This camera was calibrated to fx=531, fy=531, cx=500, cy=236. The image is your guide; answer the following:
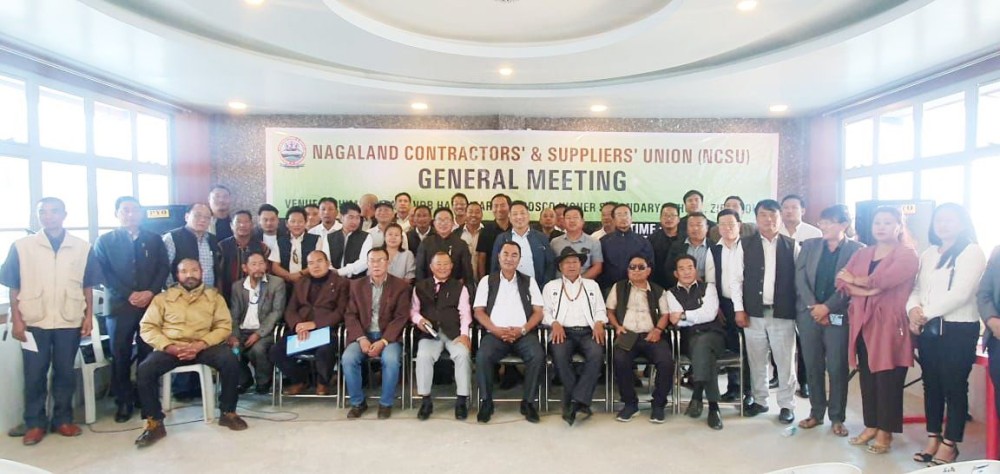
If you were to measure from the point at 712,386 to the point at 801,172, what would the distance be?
11.6ft

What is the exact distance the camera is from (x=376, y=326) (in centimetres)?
403

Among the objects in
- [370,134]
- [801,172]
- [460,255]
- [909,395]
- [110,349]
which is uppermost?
[370,134]

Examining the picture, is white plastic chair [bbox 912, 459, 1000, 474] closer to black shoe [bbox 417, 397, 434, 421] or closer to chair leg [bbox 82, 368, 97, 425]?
black shoe [bbox 417, 397, 434, 421]

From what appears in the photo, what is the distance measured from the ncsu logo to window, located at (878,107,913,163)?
5.96 m

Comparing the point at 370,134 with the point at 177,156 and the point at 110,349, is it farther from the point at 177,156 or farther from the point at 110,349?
the point at 110,349

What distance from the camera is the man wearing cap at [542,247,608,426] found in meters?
3.76

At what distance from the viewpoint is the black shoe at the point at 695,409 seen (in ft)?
12.6

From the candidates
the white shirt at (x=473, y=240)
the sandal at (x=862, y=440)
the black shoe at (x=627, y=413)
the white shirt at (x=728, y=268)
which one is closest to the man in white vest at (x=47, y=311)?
the white shirt at (x=473, y=240)

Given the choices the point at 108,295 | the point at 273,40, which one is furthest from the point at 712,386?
the point at 108,295

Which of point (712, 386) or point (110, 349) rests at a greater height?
point (110, 349)

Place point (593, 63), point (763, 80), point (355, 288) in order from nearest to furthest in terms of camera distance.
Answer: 1. point (355, 288)
2. point (593, 63)
3. point (763, 80)

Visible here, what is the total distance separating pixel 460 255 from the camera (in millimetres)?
4387

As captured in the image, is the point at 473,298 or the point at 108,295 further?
the point at 473,298

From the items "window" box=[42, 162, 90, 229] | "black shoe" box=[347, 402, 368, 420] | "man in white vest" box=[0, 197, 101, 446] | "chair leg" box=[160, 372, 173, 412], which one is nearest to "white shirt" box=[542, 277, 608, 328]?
"black shoe" box=[347, 402, 368, 420]
